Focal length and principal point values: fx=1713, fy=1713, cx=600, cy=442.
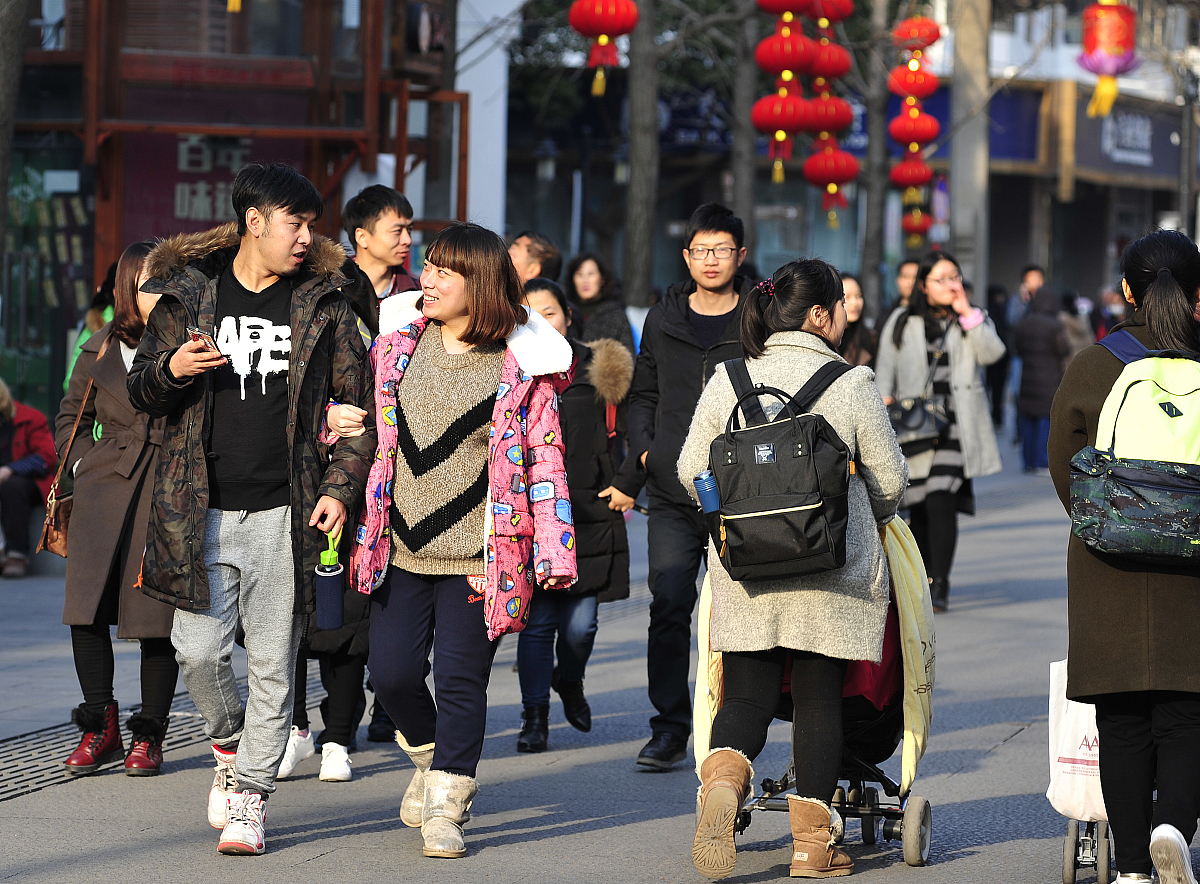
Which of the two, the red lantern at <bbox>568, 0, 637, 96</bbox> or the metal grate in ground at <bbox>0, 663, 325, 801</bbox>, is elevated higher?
the red lantern at <bbox>568, 0, 637, 96</bbox>

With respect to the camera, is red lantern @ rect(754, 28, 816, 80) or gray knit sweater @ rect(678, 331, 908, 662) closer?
gray knit sweater @ rect(678, 331, 908, 662)

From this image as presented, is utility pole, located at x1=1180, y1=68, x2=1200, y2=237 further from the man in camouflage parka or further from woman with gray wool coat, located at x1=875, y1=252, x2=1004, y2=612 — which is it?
the man in camouflage parka

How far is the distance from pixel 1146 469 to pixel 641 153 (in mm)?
11658

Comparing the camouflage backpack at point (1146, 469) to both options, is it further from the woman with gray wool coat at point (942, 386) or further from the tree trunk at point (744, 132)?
the tree trunk at point (744, 132)

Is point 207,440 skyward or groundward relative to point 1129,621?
skyward

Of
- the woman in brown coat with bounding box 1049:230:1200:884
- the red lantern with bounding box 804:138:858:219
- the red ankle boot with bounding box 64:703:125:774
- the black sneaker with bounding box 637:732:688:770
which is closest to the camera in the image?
the woman in brown coat with bounding box 1049:230:1200:884

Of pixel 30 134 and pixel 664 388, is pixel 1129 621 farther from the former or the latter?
pixel 30 134

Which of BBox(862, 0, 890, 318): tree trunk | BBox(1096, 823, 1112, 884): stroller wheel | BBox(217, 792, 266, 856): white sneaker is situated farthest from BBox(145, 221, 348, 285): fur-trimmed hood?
BBox(862, 0, 890, 318): tree trunk

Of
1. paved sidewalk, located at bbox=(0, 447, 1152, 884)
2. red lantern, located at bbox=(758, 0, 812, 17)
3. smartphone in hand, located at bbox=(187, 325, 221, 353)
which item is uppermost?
red lantern, located at bbox=(758, 0, 812, 17)

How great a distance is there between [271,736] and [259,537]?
1.96 feet

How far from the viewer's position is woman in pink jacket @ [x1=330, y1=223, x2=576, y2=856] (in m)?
5.08

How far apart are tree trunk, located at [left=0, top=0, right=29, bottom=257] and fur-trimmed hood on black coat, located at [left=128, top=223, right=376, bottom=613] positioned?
6.22 meters

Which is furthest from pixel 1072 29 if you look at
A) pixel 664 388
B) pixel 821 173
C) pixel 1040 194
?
pixel 664 388

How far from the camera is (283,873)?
196 inches
